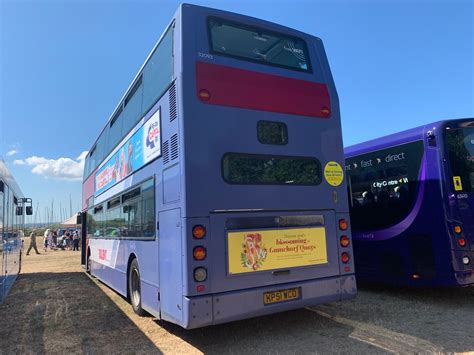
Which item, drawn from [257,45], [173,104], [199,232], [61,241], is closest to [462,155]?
[257,45]

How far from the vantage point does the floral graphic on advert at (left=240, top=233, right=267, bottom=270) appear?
5.03m

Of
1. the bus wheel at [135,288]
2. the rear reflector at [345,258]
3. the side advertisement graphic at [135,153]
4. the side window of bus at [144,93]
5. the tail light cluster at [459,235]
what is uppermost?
the side window of bus at [144,93]

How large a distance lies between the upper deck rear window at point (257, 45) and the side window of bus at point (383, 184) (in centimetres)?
277

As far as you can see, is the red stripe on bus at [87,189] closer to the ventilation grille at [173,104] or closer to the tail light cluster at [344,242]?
the ventilation grille at [173,104]

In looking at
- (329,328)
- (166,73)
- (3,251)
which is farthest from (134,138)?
(329,328)

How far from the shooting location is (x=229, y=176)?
5113 mm

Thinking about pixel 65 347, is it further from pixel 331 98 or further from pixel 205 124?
pixel 331 98

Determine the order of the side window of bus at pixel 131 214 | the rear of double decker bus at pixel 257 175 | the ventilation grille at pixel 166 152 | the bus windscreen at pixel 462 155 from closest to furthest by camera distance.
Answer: the rear of double decker bus at pixel 257 175
the ventilation grille at pixel 166 152
the side window of bus at pixel 131 214
the bus windscreen at pixel 462 155

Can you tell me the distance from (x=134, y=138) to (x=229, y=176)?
2.66 meters

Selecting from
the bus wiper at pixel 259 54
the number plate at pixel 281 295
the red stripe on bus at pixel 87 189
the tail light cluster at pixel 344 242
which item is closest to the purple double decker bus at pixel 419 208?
the tail light cluster at pixel 344 242

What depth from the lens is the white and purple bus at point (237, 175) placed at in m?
4.86

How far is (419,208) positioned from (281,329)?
3.31 m

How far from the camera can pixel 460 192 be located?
6660mm

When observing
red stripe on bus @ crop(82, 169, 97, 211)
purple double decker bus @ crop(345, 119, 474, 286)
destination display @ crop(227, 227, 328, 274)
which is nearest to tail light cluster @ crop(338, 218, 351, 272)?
destination display @ crop(227, 227, 328, 274)
